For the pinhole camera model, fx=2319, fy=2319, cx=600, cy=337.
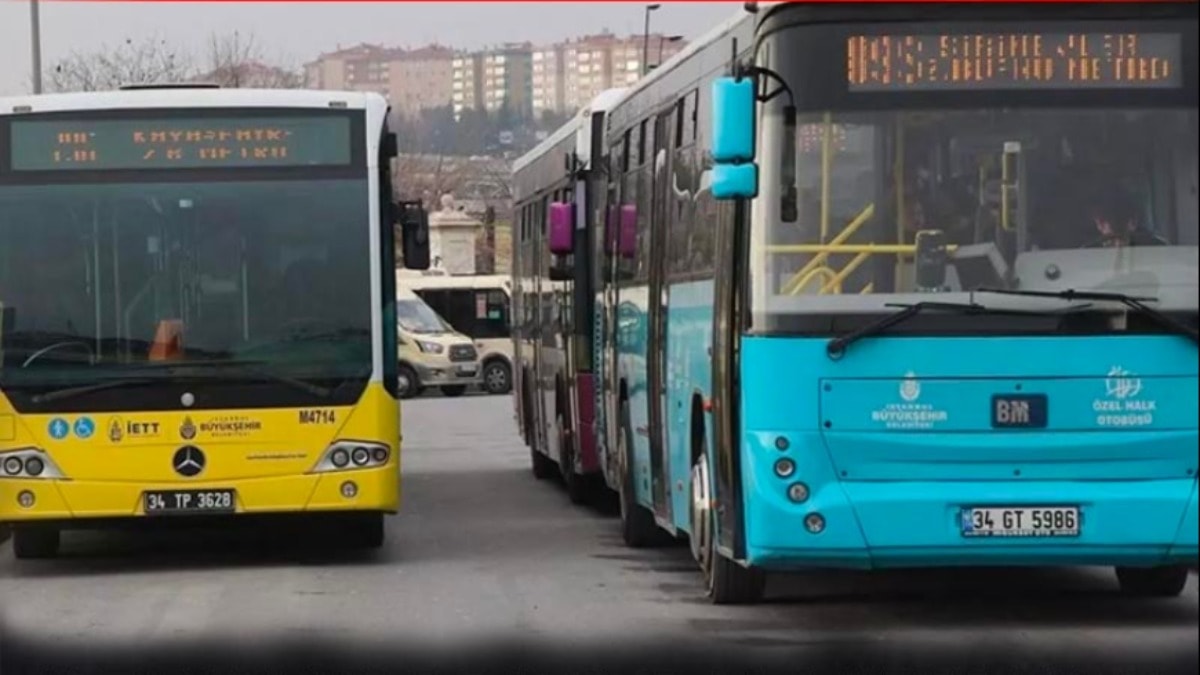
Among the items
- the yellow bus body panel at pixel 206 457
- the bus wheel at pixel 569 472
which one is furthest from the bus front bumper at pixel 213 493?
the bus wheel at pixel 569 472

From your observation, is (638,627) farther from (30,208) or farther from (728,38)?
(30,208)

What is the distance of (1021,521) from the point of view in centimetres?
1030

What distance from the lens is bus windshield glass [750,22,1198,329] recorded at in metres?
9.88

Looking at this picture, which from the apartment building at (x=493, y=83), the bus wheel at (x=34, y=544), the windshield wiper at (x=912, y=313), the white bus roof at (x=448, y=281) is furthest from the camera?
the white bus roof at (x=448, y=281)

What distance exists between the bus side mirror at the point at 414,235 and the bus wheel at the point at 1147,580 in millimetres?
5586

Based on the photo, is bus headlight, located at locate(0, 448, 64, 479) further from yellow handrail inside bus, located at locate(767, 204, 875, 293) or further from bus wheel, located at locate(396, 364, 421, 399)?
bus wheel, located at locate(396, 364, 421, 399)

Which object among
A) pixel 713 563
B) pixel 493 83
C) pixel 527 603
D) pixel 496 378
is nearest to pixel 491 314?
pixel 496 378

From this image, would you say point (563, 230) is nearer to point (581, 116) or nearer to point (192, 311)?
point (581, 116)

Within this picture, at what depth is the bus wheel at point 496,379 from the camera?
5270 centimetres

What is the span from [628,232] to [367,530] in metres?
2.81

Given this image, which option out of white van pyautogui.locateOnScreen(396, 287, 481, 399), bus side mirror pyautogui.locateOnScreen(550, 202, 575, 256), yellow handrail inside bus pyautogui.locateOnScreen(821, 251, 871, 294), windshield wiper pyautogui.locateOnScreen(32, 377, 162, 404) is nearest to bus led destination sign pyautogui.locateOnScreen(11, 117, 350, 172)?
windshield wiper pyautogui.locateOnScreen(32, 377, 162, 404)

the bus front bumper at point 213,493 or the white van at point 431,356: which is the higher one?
the bus front bumper at point 213,493

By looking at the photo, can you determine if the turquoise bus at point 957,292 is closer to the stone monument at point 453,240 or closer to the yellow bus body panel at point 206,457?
the yellow bus body panel at point 206,457

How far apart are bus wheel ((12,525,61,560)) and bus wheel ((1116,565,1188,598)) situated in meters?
7.75
